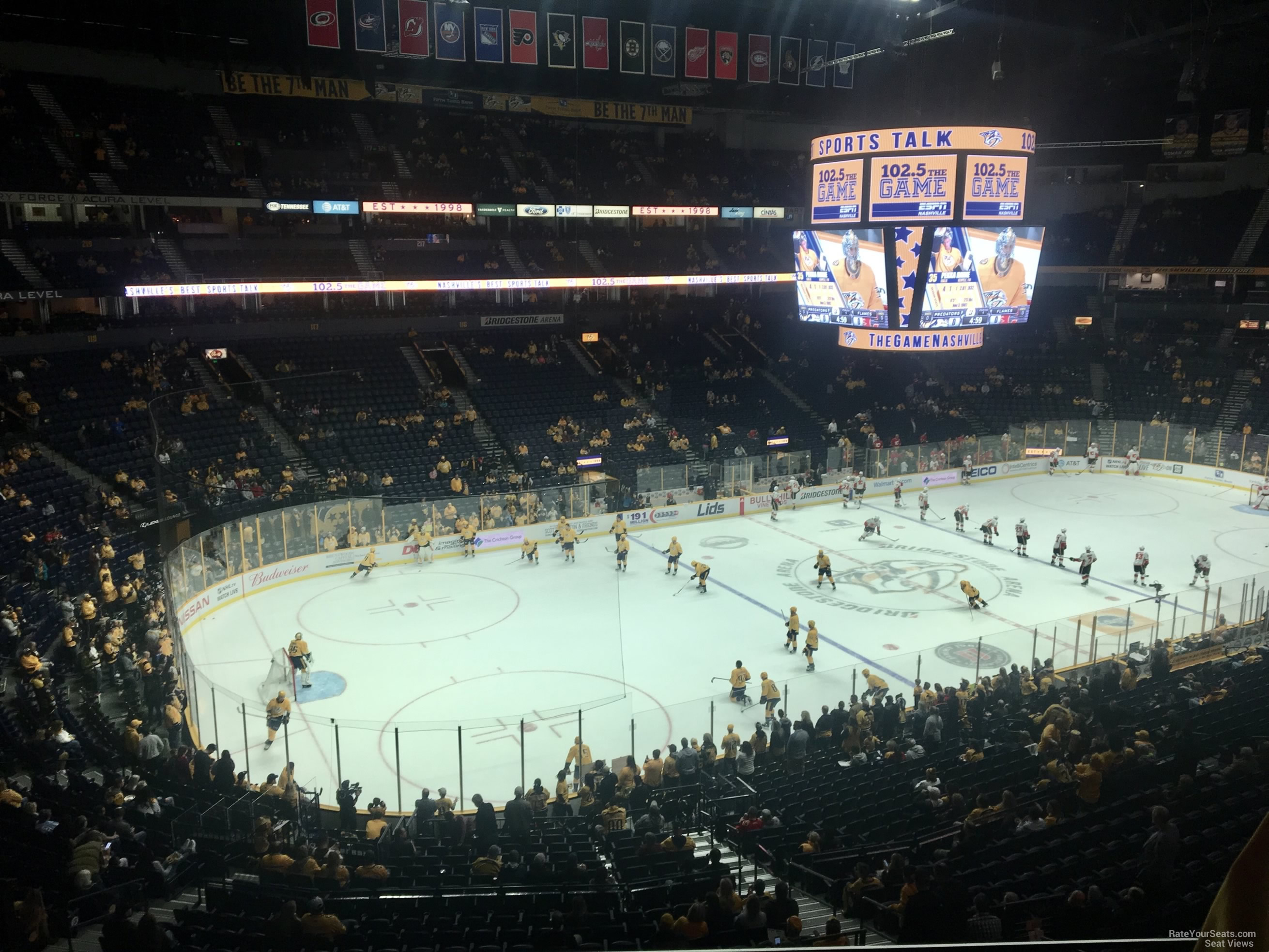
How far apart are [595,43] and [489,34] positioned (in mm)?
3331

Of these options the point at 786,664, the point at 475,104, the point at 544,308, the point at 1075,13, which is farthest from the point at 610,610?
the point at 1075,13

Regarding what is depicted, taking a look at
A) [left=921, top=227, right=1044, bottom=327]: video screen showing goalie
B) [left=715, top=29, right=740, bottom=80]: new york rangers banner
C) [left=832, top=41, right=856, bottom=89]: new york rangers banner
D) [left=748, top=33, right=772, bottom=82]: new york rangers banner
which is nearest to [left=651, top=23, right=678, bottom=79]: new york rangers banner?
[left=715, top=29, right=740, bottom=80]: new york rangers banner

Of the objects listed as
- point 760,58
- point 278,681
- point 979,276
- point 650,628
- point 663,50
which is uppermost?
point 760,58

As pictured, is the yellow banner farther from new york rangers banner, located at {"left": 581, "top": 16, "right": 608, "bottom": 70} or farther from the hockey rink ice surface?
the hockey rink ice surface

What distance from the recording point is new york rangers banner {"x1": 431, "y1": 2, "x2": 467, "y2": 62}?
28.6 metres

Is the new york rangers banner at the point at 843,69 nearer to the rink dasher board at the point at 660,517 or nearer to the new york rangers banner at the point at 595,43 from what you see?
the new york rangers banner at the point at 595,43

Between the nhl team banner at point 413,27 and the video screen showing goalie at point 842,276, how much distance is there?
12347mm

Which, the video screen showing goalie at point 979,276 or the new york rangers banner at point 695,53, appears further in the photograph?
the new york rangers banner at point 695,53

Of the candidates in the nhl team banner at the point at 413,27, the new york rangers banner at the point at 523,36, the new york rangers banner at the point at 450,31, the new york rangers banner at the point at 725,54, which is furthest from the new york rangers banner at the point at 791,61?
the nhl team banner at the point at 413,27

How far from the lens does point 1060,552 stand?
2744 cm

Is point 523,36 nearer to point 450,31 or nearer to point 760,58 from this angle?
point 450,31

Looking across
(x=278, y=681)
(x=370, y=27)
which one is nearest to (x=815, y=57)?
(x=370, y=27)

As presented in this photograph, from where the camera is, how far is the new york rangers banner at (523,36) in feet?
96.0

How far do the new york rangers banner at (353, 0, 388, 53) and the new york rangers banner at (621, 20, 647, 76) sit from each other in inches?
287
